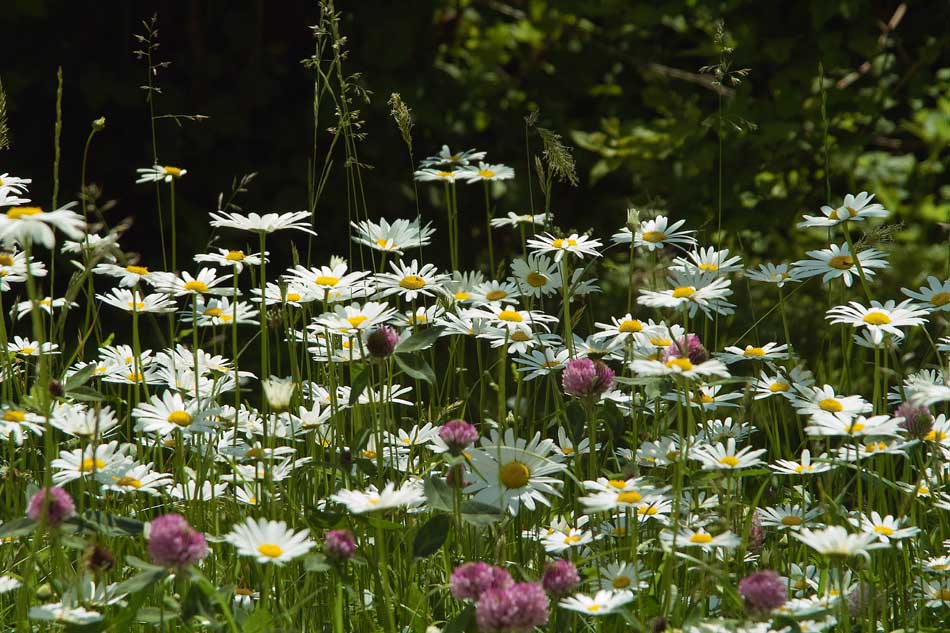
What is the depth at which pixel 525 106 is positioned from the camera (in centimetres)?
443

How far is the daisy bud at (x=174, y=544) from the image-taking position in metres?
1.27

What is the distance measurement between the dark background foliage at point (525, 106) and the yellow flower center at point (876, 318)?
6.06 ft

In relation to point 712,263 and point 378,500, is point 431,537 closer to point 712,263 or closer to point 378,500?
point 378,500

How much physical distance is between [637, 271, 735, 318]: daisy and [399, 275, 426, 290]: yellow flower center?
38cm

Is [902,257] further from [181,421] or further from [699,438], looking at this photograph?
[181,421]

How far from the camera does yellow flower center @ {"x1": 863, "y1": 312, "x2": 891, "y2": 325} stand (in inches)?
71.6

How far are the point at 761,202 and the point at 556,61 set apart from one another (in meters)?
0.98

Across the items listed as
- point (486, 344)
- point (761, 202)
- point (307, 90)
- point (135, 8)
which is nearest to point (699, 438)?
point (486, 344)

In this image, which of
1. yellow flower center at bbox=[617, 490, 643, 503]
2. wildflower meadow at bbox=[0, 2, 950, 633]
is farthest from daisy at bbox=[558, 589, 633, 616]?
yellow flower center at bbox=[617, 490, 643, 503]

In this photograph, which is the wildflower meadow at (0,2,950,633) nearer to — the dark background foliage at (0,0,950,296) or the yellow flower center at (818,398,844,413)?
the yellow flower center at (818,398,844,413)

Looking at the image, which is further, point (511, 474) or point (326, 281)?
point (326, 281)

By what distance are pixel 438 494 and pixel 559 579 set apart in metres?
0.21

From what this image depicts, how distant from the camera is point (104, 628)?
1353 millimetres

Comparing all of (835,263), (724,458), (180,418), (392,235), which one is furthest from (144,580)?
(835,263)
